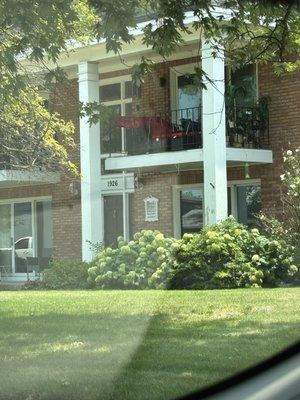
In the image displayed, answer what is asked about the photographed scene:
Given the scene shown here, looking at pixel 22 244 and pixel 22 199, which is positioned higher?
pixel 22 199

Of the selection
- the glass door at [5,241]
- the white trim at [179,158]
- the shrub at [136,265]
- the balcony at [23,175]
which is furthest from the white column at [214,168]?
the glass door at [5,241]

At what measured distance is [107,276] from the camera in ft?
40.0

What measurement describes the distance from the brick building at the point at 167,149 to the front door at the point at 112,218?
23 mm

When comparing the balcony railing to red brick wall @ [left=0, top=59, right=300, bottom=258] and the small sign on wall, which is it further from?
the small sign on wall

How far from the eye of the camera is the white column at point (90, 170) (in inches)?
583

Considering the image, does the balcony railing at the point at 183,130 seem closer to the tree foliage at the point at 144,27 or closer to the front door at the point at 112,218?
the front door at the point at 112,218

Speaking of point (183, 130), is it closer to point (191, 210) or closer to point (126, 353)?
point (191, 210)

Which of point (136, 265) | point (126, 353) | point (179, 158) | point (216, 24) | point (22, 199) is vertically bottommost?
point (126, 353)

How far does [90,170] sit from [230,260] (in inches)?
175

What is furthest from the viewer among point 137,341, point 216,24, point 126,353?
point 216,24

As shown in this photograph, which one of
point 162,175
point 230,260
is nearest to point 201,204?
point 162,175

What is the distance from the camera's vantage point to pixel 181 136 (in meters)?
14.6

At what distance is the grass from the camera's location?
16.9ft

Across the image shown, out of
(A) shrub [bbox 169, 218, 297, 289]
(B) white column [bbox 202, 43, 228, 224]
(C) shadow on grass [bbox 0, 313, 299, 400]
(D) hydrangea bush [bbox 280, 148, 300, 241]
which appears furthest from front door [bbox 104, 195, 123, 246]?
(C) shadow on grass [bbox 0, 313, 299, 400]
